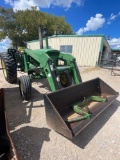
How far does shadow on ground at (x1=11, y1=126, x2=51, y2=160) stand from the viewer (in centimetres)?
201

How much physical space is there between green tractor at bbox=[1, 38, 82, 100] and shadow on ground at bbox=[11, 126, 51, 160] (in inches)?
41.6

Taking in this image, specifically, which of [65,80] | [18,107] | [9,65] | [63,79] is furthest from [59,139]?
[9,65]

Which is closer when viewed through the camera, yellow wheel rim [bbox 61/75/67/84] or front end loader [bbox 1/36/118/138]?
front end loader [bbox 1/36/118/138]

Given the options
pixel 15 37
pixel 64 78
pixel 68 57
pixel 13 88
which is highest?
pixel 15 37

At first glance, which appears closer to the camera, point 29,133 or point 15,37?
point 29,133

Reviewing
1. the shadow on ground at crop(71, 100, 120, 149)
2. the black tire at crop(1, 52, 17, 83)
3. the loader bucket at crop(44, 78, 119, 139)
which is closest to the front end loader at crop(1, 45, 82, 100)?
the black tire at crop(1, 52, 17, 83)

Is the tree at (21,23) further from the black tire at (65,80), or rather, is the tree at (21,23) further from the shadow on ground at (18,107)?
the shadow on ground at (18,107)

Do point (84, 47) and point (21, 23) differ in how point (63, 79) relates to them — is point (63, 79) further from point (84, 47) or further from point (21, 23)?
point (21, 23)

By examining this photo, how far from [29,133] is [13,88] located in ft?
9.51

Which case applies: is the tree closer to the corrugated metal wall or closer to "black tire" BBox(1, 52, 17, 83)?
the corrugated metal wall

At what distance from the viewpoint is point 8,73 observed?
4.84 metres

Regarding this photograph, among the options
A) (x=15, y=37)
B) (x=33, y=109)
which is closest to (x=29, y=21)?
(x=15, y=37)

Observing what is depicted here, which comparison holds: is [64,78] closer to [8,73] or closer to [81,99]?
[81,99]

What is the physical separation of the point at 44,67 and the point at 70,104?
1.19 meters
